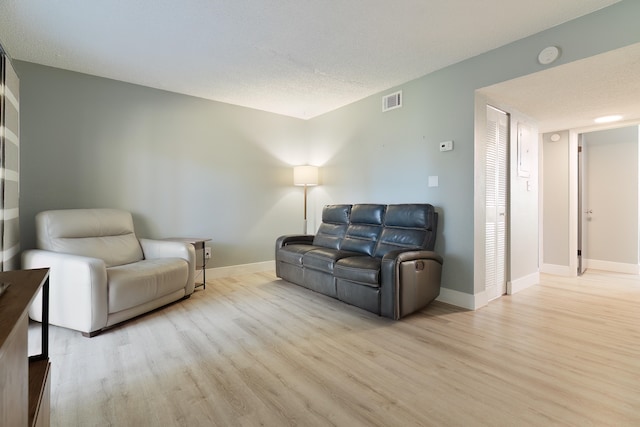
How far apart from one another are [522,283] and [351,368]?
2.87 m

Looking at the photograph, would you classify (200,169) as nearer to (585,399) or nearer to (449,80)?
(449,80)

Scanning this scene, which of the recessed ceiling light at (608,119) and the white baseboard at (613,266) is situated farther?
the white baseboard at (613,266)

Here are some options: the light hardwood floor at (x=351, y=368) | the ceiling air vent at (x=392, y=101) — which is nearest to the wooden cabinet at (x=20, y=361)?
the light hardwood floor at (x=351, y=368)

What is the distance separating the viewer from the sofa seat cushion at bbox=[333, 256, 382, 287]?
8.83 ft

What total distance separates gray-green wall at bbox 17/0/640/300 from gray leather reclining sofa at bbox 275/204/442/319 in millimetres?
342

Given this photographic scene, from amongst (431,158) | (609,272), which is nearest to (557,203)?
(609,272)

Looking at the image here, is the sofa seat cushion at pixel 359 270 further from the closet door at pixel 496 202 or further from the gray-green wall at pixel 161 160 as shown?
the gray-green wall at pixel 161 160

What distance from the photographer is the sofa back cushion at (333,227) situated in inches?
150

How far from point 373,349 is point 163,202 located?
305 centimetres

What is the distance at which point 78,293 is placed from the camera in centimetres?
232

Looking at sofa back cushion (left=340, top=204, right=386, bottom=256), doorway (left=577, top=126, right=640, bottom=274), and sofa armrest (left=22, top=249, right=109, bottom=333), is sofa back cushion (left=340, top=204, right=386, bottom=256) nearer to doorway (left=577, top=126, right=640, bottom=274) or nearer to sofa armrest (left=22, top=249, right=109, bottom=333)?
sofa armrest (left=22, top=249, right=109, bottom=333)

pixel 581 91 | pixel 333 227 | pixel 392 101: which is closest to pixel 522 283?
pixel 581 91

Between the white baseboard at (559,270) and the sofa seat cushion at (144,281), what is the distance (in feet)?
16.5

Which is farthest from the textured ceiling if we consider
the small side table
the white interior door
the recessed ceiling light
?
the white interior door
